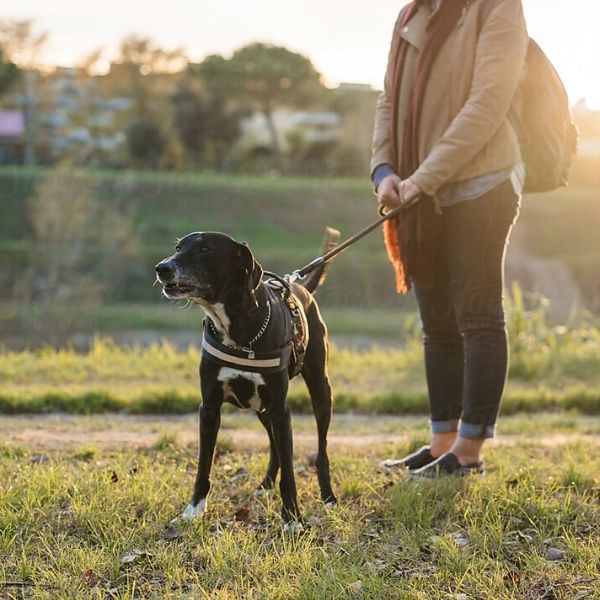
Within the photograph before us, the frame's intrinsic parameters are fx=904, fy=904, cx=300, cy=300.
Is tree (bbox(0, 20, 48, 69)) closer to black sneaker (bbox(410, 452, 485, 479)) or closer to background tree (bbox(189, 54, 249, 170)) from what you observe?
background tree (bbox(189, 54, 249, 170))

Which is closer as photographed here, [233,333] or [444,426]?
[233,333]

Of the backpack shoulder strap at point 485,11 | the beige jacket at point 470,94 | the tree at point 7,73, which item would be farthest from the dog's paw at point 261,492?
the tree at point 7,73

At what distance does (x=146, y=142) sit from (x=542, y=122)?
33427 mm

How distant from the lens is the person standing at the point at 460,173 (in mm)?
3816

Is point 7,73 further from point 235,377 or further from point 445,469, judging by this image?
point 235,377

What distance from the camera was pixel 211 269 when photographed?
3.32 m

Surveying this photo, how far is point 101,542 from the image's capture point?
3186 millimetres

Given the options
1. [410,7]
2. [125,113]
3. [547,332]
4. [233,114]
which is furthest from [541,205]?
[410,7]

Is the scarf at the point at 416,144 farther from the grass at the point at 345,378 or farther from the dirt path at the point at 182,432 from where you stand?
the grass at the point at 345,378

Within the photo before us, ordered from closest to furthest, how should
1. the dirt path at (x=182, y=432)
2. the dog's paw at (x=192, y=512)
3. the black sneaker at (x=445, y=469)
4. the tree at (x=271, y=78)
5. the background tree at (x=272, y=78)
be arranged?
the dog's paw at (x=192, y=512)
the black sneaker at (x=445, y=469)
the dirt path at (x=182, y=432)
the tree at (x=271, y=78)
the background tree at (x=272, y=78)

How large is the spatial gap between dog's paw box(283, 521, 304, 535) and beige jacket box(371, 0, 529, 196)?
152cm

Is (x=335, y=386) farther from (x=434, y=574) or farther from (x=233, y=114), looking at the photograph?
(x=233, y=114)

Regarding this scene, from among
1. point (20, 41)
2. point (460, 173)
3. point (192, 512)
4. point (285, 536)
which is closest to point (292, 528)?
point (285, 536)

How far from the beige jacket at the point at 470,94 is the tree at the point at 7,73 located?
88.3 feet
